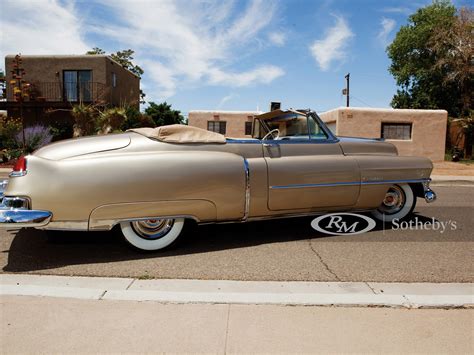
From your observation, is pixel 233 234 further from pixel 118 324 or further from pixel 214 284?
pixel 118 324

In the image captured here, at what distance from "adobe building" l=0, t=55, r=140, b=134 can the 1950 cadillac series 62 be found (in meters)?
19.1

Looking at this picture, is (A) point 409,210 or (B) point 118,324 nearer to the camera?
(B) point 118,324

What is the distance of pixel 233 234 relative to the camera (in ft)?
16.3

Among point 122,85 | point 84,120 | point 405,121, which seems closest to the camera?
point 84,120

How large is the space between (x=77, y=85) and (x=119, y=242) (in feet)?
66.1

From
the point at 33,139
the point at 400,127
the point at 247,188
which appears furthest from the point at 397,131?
the point at 247,188

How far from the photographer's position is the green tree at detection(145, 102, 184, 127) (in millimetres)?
26453

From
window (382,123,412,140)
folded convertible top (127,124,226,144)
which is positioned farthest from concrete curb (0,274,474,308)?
window (382,123,412,140)

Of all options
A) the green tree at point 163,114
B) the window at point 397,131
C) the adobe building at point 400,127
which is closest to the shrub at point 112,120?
the adobe building at point 400,127

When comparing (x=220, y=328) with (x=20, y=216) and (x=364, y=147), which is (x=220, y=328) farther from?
(x=364, y=147)

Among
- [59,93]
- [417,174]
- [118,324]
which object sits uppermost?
[59,93]

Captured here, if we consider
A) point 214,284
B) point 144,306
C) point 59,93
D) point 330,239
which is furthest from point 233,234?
point 59,93

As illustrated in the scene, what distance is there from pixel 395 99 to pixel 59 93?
27466mm

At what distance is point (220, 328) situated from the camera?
2566mm
